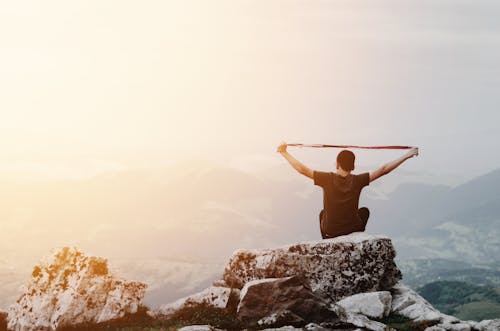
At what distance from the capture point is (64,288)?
20.3 meters

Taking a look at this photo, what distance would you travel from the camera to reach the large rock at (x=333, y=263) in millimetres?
19859

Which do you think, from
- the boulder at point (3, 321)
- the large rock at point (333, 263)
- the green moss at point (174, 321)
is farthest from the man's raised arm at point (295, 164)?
the boulder at point (3, 321)

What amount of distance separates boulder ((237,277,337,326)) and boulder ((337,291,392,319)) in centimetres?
190

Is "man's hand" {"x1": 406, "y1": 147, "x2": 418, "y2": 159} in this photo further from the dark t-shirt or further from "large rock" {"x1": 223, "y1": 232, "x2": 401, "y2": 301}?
"large rock" {"x1": 223, "y1": 232, "x2": 401, "y2": 301}

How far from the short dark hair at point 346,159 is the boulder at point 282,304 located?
4.08 m

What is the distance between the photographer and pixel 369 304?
19.0m

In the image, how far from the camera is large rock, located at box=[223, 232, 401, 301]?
782 inches

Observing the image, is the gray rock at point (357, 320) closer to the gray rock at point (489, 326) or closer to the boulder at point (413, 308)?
the boulder at point (413, 308)

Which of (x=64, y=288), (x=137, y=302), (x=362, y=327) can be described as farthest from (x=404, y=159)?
(x=64, y=288)

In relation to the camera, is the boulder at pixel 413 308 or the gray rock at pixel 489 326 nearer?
the gray rock at pixel 489 326

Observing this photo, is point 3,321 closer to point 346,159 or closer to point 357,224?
point 357,224

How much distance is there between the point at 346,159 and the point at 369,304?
17.0 ft

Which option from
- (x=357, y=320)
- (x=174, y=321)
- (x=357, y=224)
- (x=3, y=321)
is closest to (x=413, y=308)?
(x=357, y=224)

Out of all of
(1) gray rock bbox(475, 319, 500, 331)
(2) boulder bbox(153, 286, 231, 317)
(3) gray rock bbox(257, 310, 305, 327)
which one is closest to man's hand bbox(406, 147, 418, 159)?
(1) gray rock bbox(475, 319, 500, 331)
